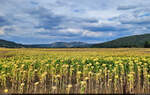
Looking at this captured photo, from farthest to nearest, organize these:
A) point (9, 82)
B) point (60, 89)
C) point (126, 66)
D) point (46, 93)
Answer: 1. point (126, 66)
2. point (9, 82)
3. point (60, 89)
4. point (46, 93)

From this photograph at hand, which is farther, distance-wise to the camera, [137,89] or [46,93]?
[137,89]

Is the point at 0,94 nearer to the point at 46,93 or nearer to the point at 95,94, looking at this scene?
the point at 46,93

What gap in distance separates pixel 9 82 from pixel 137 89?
364 inches

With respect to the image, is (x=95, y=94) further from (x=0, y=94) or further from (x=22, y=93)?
(x=0, y=94)

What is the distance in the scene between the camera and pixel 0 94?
358 inches

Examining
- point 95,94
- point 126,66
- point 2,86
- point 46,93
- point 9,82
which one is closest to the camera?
point 95,94

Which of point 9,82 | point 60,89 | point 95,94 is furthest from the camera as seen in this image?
point 9,82

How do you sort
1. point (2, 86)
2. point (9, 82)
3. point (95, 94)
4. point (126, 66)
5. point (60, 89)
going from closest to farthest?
point (95, 94) < point (60, 89) < point (2, 86) < point (9, 82) < point (126, 66)

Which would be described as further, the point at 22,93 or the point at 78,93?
the point at 22,93

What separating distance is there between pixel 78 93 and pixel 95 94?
0.94 m

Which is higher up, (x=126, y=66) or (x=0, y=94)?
(x=126, y=66)

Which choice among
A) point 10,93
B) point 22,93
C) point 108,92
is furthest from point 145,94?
point 10,93

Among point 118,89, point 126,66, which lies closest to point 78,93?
point 118,89

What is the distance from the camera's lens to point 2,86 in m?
10.5
